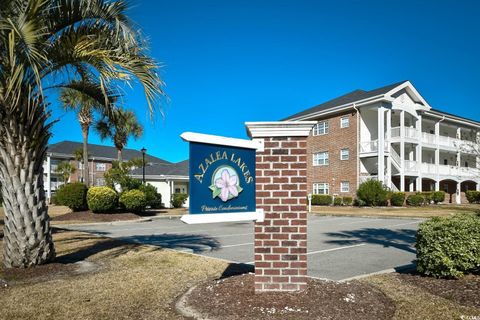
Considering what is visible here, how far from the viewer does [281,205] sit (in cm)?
524

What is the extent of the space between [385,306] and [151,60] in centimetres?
577

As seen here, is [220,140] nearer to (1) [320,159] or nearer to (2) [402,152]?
(2) [402,152]

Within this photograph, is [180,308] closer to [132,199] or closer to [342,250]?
[342,250]

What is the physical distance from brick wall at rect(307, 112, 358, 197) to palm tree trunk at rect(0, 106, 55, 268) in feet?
92.2

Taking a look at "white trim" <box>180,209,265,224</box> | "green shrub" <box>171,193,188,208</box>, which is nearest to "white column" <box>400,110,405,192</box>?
"green shrub" <box>171,193,188,208</box>

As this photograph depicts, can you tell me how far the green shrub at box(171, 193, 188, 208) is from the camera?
106 ft

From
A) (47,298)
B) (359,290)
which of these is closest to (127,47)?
(47,298)

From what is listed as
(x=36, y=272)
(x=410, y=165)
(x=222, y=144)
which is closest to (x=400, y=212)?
(x=410, y=165)

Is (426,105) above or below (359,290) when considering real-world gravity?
above

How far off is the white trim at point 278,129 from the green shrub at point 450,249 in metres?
2.86

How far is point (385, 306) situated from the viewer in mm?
4773

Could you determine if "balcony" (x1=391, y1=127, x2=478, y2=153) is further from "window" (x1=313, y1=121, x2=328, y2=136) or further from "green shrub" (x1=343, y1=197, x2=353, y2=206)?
"green shrub" (x1=343, y1=197, x2=353, y2=206)

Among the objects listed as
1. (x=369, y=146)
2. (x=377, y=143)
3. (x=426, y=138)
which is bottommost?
(x=369, y=146)

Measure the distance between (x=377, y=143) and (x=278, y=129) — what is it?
27.7 m
